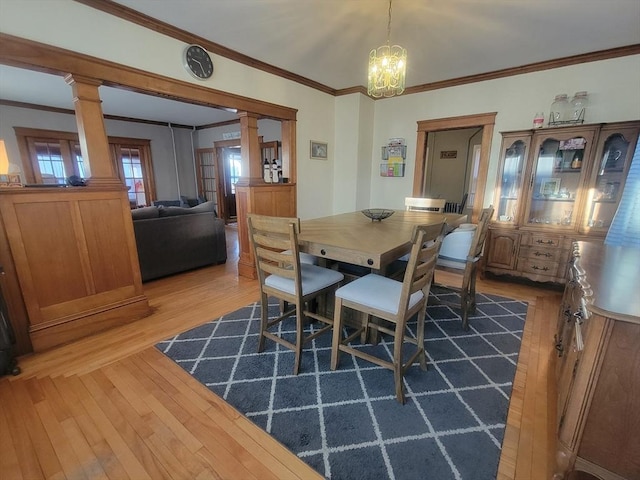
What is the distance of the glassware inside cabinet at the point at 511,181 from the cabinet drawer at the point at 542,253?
404mm

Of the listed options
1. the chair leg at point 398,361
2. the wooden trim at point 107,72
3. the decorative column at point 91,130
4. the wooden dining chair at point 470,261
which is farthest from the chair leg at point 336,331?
the wooden trim at point 107,72

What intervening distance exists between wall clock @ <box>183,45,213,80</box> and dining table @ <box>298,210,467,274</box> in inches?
72.1

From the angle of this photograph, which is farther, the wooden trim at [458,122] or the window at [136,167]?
the window at [136,167]

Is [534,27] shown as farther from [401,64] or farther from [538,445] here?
[538,445]

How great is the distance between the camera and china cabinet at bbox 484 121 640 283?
111 inches

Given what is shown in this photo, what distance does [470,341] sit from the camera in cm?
221

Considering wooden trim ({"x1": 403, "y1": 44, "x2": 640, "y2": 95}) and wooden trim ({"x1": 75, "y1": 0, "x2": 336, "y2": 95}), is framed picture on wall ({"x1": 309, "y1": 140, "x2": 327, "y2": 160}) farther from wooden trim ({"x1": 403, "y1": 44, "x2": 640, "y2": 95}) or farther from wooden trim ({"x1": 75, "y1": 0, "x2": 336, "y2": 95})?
wooden trim ({"x1": 403, "y1": 44, "x2": 640, "y2": 95})

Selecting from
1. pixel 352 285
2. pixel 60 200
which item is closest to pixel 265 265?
pixel 352 285

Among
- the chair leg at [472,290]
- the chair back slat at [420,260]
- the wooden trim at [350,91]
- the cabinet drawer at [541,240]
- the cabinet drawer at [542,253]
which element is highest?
the wooden trim at [350,91]

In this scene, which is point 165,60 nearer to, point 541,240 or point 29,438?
point 29,438

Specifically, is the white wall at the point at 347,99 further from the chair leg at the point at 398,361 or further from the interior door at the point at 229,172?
the interior door at the point at 229,172

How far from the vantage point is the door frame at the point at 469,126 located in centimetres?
361

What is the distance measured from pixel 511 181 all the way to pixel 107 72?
4.23 metres

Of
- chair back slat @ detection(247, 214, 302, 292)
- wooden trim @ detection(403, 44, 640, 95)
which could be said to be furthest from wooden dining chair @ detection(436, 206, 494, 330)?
wooden trim @ detection(403, 44, 640, 95)
